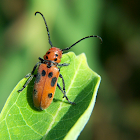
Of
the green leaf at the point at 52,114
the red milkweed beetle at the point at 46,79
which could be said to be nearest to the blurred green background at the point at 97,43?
the red milkweed beetle at the point at 46,79

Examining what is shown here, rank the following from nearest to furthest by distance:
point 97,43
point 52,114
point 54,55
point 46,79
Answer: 1. point 52,114
2. point 46,79
3. point 54,55
4. point 97,43

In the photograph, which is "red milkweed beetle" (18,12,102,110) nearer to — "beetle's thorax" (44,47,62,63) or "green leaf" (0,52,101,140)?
"beetle's thorax" (44,47,62,63)

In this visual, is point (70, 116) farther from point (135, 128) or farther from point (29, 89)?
point (135, 128)

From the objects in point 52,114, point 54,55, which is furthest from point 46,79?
point 52,114

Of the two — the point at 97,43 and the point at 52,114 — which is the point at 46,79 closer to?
the point at 52,114

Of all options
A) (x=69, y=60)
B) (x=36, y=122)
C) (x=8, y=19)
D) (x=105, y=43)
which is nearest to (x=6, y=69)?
Result: (x=8, y=19)

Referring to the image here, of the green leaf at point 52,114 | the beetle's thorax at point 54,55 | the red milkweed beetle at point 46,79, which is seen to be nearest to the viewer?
the green leaf at point 52,114

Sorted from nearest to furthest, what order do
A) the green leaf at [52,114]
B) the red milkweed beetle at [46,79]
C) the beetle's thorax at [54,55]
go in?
the green leaf at [52,114]
the red milkweed beetle at [46,79]
the beetle's thorax at [54,55]

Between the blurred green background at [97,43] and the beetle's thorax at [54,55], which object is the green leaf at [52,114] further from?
the blurred green background at [97,43]
